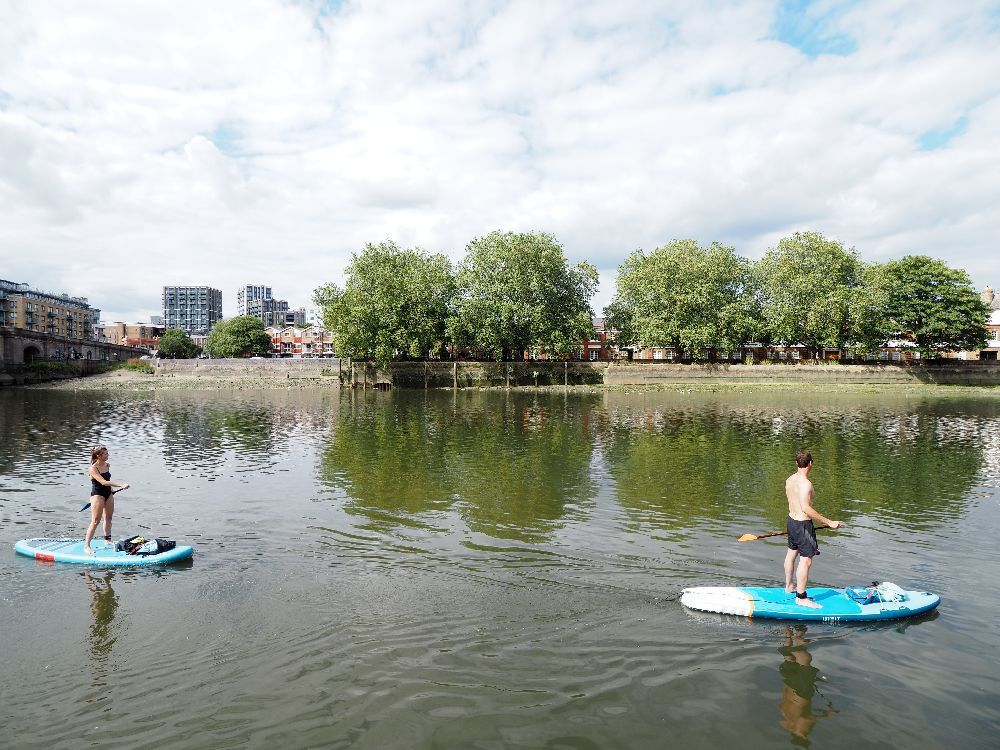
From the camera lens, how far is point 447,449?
98.3ft

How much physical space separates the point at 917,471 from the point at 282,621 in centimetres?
2458

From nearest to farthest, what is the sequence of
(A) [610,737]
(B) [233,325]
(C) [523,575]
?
(A) [610,737], (C) [523,575], (B) [233,325]

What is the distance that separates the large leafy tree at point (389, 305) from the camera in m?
83.5

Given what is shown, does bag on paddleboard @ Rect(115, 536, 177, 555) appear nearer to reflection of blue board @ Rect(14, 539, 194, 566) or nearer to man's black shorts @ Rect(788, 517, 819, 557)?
reflection of blue board @ Rect(14, 539, 194, 566)

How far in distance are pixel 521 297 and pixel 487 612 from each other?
78994 millimetres

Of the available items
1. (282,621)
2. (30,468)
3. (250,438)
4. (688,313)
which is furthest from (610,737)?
(688,313)

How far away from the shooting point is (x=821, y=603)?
1098 cm

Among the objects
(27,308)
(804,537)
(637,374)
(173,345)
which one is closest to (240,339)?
(173,345)

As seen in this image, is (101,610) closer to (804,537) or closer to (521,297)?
(804,537)

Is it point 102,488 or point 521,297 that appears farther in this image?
point 521,297

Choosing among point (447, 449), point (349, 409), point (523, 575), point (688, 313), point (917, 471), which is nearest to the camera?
point (523, 575)

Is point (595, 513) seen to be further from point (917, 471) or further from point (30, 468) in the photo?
point (30, 468)

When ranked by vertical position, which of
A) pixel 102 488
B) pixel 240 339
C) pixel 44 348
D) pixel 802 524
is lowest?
pixel 802 524

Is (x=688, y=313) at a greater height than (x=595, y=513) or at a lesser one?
greater
